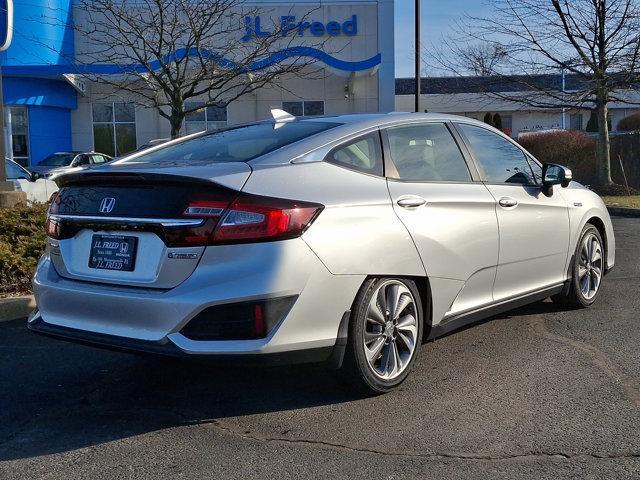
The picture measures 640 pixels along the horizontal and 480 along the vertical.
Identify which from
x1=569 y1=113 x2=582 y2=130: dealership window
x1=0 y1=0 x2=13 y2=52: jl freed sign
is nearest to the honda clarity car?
x1=0 y1=0 x2=13 y2=52: jl freed sign

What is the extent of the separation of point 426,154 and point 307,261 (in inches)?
61.0

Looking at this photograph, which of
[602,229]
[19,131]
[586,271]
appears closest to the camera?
[586,271]

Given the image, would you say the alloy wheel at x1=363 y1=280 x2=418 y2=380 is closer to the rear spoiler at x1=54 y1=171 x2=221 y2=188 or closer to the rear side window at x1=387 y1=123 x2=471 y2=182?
the rear side window at x1=387 y1=123 x2=471 y2=182

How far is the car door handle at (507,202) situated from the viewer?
5.11m

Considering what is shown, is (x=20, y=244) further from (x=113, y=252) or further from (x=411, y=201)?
(x=411, y=201)

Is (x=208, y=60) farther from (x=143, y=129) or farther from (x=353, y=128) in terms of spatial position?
(x=143, y=129)

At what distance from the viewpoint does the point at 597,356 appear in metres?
5.03

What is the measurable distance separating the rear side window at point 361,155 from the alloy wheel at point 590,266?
8.75ft

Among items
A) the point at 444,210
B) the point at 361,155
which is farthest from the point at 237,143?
the point at 444,210

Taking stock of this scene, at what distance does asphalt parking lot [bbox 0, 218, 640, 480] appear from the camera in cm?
339

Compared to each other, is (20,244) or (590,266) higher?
(20,244)

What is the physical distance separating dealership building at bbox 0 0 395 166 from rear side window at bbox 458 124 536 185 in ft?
68.0

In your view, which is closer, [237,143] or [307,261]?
[307,261]

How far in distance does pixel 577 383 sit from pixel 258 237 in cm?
232
